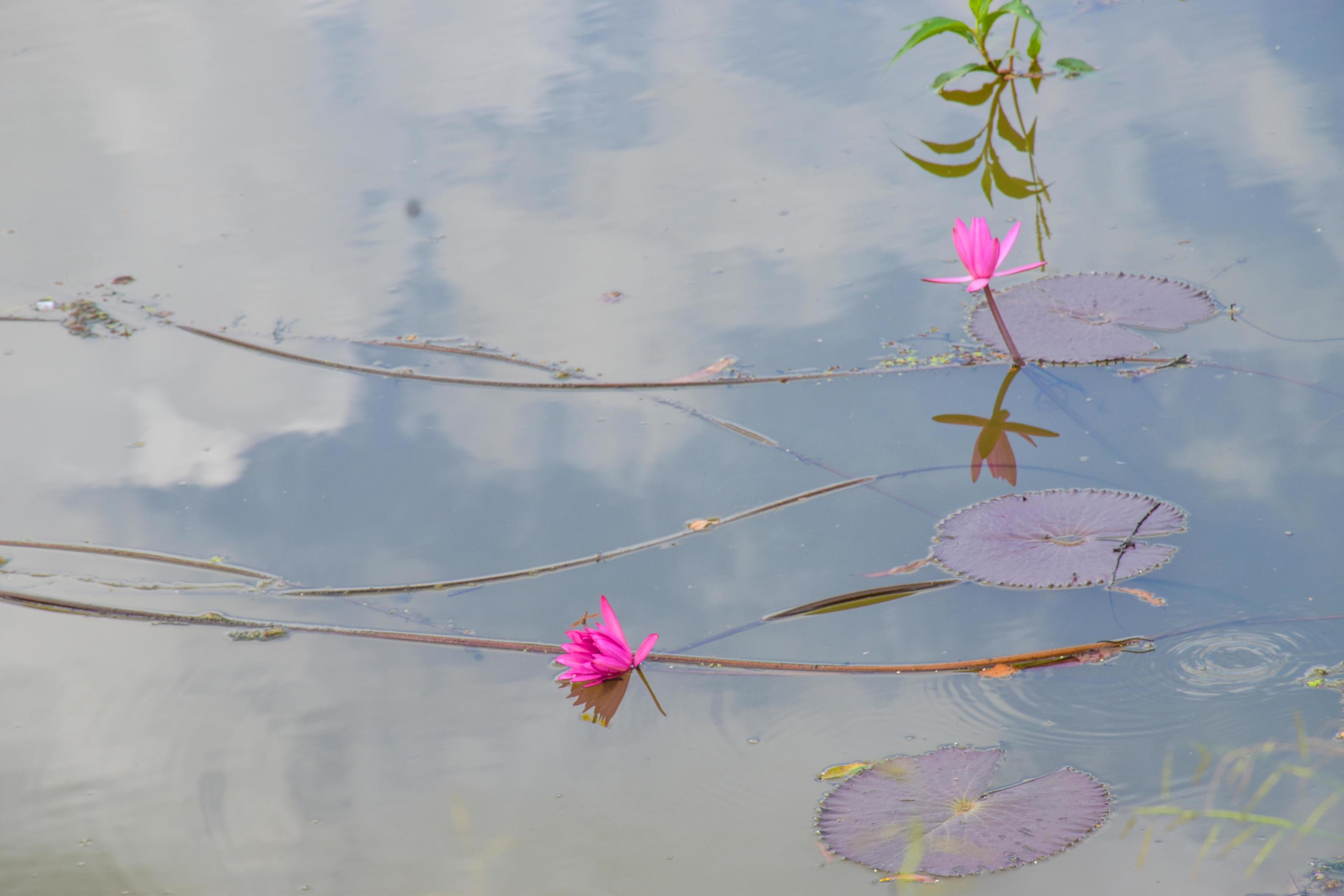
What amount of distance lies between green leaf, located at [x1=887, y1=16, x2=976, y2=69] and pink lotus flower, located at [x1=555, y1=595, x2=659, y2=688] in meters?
2.33

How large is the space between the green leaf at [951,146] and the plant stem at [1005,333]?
98 cm

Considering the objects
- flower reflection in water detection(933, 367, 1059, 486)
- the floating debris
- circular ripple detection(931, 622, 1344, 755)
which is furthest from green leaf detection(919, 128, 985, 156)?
the floating debris

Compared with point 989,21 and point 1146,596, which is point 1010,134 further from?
point 1146,596

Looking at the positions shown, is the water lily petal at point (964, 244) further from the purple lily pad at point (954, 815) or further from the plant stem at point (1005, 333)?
the purple lily pad at point (954, 815)

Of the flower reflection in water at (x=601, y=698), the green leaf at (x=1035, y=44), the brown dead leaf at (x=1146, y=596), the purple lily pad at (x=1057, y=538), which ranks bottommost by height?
the flower reflection in water at (x=601, y=698)

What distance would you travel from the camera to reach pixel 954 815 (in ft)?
4.23

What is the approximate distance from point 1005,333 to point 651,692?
1.01 meters

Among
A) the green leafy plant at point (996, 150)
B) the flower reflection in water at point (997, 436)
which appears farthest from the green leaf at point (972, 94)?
the flower reflection in water at point (997, 436)

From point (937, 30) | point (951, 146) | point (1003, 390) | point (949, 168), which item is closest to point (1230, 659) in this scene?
point (1003, 390)

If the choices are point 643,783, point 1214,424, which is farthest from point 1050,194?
point 643,783

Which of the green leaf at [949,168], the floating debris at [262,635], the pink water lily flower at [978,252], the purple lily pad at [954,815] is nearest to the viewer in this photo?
the purple lily pad at [954,815]

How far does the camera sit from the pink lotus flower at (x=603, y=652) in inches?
61.6

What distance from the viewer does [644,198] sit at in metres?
2.98

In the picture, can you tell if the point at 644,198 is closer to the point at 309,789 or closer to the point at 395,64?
the point at 395,64
